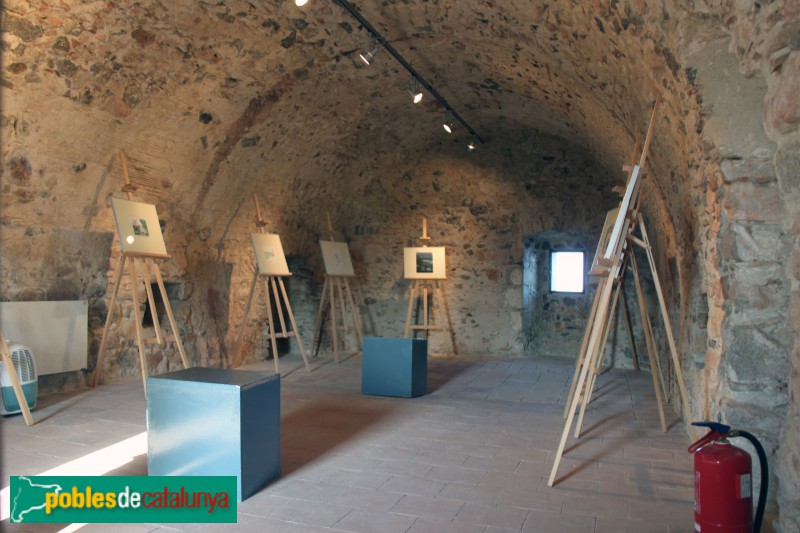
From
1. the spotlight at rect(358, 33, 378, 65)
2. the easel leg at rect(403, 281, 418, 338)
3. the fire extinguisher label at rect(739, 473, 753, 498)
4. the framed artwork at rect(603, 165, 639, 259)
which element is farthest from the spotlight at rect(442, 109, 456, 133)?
the fire extinguisher label at rect(739, 473, 753, 498)

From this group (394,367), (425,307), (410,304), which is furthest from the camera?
(425,307)

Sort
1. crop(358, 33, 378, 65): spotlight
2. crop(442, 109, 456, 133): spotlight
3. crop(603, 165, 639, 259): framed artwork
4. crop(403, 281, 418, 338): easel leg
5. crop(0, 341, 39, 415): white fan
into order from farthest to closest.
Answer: crop(403, 281, 418, 338): easel leg < crop(442, 109, 456, 133): spotlight < crop(358, 33, 378, 65): spotlight < crop(0, 341, 39, 415): white fan < crop(603, 165, 639, 259): framed artwork

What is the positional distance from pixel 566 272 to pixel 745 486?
652 centimetres

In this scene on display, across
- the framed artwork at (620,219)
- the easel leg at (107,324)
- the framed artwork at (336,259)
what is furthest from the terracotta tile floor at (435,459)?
the framed artwork at (336,259)

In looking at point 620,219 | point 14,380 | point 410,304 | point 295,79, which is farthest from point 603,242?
point 14,380

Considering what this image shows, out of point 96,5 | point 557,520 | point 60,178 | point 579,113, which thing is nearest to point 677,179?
point 579,113

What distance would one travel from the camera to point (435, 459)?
3.74 meters

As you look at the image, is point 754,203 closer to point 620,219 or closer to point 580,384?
point 620,219

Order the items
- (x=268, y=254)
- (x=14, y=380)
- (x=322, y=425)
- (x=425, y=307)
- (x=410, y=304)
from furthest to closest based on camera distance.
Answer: (x=425, y=307) → (x=410, y=304) → (x=268, y=254) → (x=322, y=425) → (x=14, y=380)

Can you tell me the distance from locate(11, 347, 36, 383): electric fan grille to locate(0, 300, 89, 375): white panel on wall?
0.34 meters

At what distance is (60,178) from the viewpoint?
5.29 m

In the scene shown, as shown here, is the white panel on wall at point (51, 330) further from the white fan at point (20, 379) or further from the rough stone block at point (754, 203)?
the rough stone block at point (754, 203)

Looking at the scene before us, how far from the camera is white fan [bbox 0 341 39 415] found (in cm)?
463

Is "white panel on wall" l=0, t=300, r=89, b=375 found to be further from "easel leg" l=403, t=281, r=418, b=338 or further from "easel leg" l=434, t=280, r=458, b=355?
"easel leg" l=434, t=280, r=458, b=355
